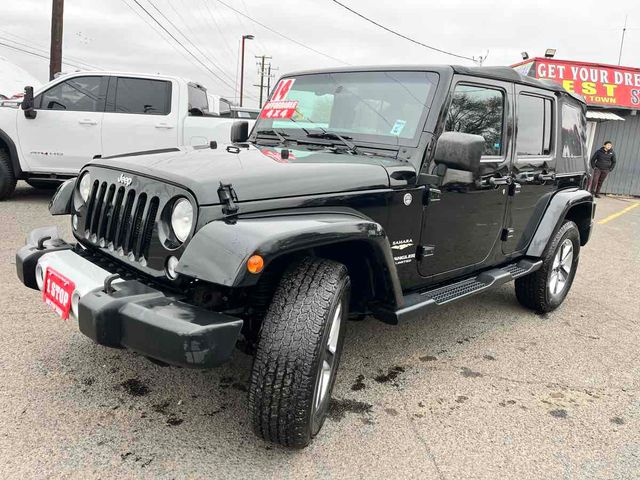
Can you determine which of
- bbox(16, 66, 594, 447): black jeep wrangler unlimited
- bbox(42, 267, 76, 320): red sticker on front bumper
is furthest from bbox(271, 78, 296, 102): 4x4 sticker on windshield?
bbox(42, 267, 76, 320): red sticker on front bumper

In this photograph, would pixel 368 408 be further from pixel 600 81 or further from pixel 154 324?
pixel 600 81

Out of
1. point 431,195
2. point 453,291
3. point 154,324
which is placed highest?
point 431,195

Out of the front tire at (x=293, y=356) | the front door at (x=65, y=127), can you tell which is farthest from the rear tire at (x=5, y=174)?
the front tire at (x=293, y=356)

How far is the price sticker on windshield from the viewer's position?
3518 mm

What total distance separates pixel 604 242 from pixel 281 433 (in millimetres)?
7806

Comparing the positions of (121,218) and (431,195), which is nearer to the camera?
(121,218)

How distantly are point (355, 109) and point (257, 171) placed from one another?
3.60ft

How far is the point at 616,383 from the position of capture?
3.26 metres

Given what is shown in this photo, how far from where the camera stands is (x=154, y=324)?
1916mm

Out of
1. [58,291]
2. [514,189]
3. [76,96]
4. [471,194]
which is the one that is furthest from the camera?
[76,96]

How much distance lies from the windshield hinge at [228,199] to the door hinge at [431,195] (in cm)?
120

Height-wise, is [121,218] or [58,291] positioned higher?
[121,218]

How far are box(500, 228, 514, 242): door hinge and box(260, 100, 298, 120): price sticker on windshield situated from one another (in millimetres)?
1702

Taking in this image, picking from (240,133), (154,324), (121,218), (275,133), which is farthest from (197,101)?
(154,324)
